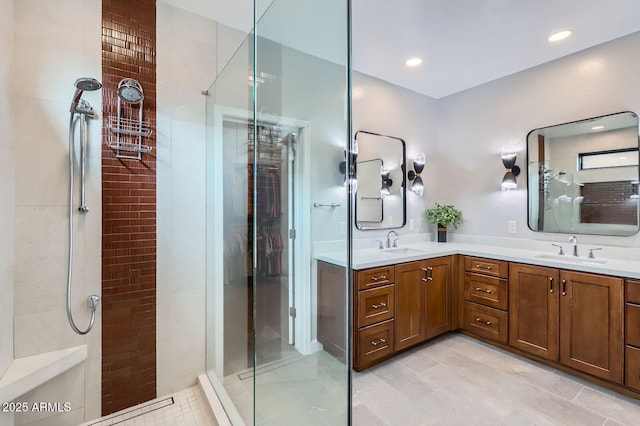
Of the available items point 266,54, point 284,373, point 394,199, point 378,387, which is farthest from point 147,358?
point 394,199

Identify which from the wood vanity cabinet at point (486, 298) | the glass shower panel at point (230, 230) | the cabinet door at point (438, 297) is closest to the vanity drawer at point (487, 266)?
the wood vanity cabinet at point (486, 298)

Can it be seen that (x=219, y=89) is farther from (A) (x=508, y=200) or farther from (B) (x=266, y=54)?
(A) (x=508, y=200)

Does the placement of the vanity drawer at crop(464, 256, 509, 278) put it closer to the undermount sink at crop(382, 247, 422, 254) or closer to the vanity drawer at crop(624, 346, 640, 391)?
the undermount sink at crop(382, 247, 422, 254)

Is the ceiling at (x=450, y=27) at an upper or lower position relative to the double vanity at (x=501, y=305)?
upper

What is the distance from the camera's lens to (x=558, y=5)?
6.35 feet

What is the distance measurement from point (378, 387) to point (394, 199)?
1823 mm

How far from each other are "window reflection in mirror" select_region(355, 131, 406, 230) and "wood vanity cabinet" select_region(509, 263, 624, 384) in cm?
121

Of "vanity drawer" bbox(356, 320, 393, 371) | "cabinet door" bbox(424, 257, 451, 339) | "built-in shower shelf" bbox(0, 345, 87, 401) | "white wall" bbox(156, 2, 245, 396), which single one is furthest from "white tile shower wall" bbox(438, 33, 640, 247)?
"built-in shower shelf" bbox(0, 345, 87, 401)

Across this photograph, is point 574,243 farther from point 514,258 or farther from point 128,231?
point 128,231

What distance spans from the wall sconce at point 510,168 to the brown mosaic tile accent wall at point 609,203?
529 millimetres

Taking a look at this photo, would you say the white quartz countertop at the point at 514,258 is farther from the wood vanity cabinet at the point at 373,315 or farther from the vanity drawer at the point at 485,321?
the vanity drawer at the point at 485,321

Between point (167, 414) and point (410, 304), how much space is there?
1.91 meters

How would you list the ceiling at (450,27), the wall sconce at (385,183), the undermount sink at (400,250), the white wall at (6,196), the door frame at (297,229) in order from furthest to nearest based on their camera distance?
the wall sconce at (385,183) < the undermount sink at (400,250) < the door frame at (297,229) < the ceiling at (450,27) < the white wall at (6,196)

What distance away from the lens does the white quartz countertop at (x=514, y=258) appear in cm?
191
